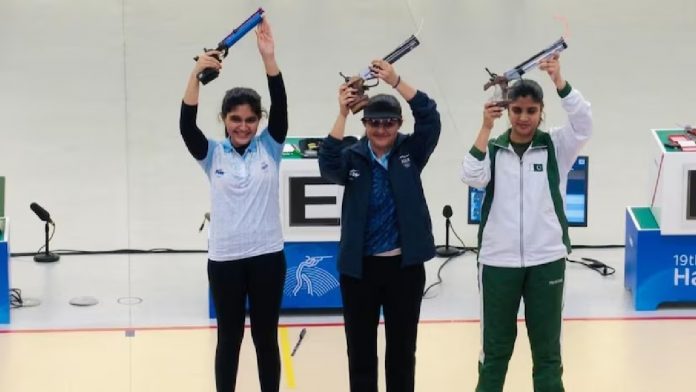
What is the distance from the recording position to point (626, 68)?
1228 cm

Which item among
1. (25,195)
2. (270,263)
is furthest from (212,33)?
(270,263)

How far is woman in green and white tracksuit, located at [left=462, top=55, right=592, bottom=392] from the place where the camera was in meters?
5.69

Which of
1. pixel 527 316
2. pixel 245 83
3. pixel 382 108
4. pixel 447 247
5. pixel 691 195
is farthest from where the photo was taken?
pixel 245 83

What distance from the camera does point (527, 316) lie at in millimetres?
5805

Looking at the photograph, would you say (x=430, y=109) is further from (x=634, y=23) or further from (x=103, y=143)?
(x=634, y=23)

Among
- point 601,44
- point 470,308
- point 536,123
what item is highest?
point 601,44

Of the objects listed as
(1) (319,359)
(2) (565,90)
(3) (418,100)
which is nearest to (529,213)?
(2) (565,90)

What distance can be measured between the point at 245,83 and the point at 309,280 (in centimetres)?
423

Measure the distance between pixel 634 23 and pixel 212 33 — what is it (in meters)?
4.30

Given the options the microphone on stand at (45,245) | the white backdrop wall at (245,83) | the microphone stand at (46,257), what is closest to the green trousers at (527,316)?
the white backdrop wall at (245,83)

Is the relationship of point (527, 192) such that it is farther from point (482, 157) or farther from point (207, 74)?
point (207, 74)

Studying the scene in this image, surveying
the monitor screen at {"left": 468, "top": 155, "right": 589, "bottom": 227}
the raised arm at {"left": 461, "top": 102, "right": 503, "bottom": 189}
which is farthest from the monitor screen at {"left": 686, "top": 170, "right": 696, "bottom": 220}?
the raised arm at {"left": 461, "top": 102, "right": 503, "bottom": 189}

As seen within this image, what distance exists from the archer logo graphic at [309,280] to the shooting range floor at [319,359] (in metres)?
0.28

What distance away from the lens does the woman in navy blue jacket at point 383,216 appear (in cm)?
556
